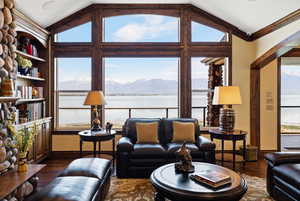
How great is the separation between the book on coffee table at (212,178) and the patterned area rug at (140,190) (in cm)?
89

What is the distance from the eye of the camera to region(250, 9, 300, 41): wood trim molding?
13.1 feet

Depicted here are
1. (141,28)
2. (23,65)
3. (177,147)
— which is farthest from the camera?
(141,28)

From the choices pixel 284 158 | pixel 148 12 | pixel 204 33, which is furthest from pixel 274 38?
pixel 148 12

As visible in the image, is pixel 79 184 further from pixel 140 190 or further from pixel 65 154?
pixel 65 154

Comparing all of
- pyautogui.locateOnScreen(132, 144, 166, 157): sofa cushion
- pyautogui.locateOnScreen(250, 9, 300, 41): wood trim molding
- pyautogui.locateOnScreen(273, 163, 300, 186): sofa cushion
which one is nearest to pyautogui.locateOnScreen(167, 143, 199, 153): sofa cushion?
pyautogui.locateOnScreen(132, 144, 166, 157): sofa cushion

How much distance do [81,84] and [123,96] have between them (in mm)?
1265

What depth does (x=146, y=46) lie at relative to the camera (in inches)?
221

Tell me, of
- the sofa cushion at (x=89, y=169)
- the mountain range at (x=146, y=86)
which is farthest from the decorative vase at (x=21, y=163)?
the mountain range at (x=146, y=86)

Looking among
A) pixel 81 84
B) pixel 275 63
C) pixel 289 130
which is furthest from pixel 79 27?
pixel 289 130

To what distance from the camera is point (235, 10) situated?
4.88 m

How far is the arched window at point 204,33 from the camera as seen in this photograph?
225 inches

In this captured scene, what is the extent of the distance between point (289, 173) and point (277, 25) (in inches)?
113

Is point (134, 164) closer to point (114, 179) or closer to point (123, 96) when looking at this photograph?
point (114, 179)

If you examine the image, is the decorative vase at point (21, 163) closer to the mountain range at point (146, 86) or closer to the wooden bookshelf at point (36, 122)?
the wooden bookshelf at point (36, 122)
